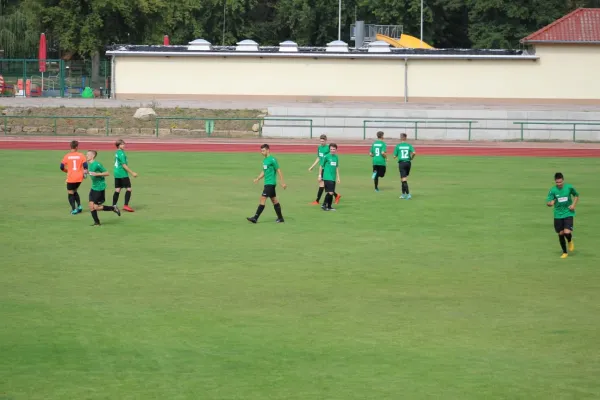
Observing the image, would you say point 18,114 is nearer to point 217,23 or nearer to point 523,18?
point 217,23

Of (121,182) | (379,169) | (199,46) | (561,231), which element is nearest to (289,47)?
(199,46)

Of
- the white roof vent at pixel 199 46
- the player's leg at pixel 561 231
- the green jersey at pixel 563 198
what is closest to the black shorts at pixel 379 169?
the player's leg at pixel 561 231

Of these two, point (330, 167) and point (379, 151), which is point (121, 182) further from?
point (379, 151)

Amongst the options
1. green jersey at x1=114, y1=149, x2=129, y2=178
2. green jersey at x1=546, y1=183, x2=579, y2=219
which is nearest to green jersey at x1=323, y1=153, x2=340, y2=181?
green jersey at x1=114, y1=149, x2=129, y2=178

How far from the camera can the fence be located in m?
59.8

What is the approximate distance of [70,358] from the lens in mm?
11898

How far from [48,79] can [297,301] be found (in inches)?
1978

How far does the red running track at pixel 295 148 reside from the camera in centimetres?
4300

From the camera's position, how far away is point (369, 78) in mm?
56875

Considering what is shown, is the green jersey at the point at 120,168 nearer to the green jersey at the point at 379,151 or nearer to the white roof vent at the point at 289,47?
the green jersey at the point at 379,151

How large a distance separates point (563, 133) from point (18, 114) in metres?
28.8

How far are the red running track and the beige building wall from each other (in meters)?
11.4

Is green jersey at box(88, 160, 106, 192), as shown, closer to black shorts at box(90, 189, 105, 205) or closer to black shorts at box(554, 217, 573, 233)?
black shorts at box(90, 189, 105, 205)

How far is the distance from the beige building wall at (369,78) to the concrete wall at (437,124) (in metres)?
5.95
